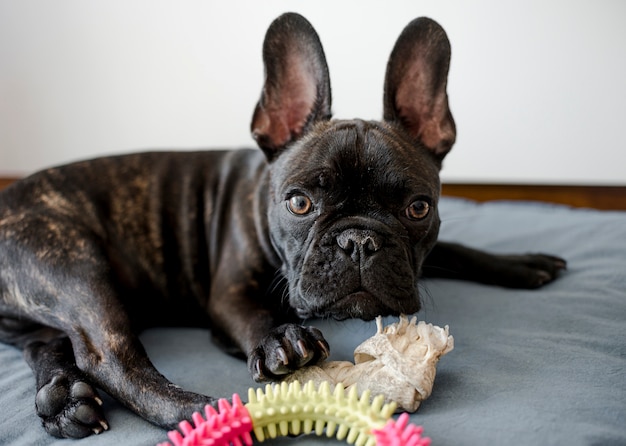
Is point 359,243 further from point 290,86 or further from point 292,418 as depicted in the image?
point 290,86

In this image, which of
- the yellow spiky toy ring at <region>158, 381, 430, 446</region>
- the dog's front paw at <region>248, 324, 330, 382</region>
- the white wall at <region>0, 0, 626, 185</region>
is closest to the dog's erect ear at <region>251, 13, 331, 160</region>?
the dog's front paw at <region>248, 324, 330, 382</region>

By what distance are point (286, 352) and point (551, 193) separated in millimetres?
2695

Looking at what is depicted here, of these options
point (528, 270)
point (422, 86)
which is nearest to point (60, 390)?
point (422, 86)

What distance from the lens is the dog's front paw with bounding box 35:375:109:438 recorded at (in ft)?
5.45

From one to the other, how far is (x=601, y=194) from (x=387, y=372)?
2693mm

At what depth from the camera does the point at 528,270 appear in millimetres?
2510

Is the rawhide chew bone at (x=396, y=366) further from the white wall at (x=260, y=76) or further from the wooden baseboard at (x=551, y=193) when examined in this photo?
the wooden baseboard at (x=551, y=193)

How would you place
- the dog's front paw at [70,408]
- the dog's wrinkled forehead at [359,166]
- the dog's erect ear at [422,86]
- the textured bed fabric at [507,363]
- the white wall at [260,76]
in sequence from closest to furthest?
the textured bed fabric at [507,363]
the dog's front paw at [70,408]
the dog's wrinkled forehead at [359,166]
the dog's erect ear at [422,86]
the white wall at [260,76]

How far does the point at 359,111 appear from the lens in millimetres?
3826

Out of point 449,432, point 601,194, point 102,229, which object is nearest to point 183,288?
point 102,229

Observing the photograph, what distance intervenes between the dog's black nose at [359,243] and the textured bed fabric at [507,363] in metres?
0.37

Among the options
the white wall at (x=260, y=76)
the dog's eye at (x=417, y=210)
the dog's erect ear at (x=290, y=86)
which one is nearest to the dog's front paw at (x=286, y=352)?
the dog's eye at (x=417, y=210)

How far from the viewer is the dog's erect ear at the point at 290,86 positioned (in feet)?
7.18

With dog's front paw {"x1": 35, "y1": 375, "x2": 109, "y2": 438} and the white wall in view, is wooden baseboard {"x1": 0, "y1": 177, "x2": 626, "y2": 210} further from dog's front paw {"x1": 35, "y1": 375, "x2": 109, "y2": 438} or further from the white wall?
dog's front paw {"x1": 35, "y1": 375, "x2": 109, "y2": 438}
